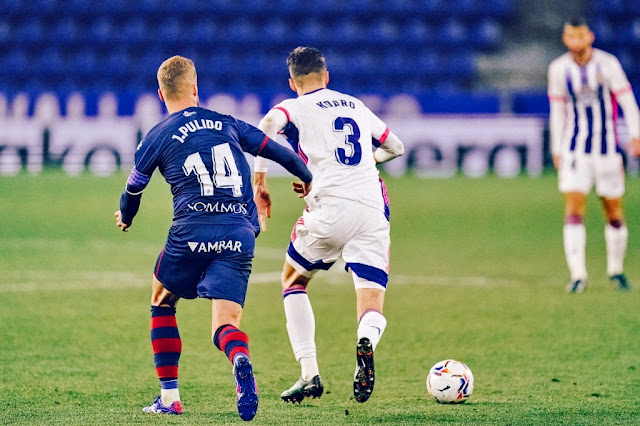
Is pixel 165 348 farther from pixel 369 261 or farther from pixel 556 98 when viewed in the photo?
pixel 556 98

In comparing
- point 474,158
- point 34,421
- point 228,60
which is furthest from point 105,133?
point 34,421

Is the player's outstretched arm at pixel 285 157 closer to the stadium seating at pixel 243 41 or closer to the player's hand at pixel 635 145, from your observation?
the player's hand at pixel 635 145

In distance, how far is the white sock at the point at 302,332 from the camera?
17.3 feet

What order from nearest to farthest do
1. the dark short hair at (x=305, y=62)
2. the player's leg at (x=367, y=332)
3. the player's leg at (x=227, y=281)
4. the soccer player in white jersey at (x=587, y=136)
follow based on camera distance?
the player's leg at (x=227, y=281)
the player's leg at (x=367, y=332)
the dark short hair at (x=305, y=62)
the soccer player in white jersey at (x=587, y=136)

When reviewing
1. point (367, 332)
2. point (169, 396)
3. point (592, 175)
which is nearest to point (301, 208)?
point (592, 175)

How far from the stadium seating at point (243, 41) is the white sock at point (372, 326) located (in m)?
16.7

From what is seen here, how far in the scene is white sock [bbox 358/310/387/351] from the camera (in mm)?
5023

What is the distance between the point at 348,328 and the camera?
296 inches

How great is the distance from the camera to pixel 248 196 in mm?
4934

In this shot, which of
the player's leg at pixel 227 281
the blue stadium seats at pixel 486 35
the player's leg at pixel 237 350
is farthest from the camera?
the blue stadium seats at pixel 486 35

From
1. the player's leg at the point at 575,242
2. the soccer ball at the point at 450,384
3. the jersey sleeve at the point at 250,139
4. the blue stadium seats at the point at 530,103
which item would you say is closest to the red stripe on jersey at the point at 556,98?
the player's leg at the point at 575,242

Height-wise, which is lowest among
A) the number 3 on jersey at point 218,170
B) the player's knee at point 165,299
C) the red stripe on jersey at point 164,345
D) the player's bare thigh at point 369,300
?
the red stripe on jersey at point 164,345

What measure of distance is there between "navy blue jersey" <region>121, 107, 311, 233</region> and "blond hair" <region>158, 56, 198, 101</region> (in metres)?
0.10

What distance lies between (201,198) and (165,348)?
0.72 metres
